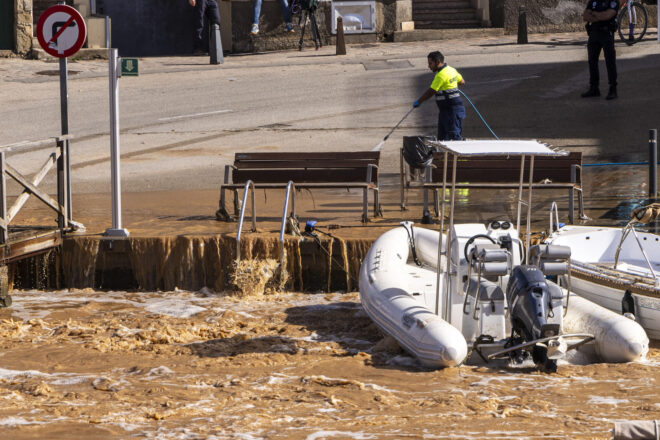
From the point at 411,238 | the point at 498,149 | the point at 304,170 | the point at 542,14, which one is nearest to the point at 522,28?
the point at 542,14

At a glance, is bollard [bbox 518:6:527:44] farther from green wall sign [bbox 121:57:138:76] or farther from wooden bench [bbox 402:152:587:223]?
green wall sign [bbox 121:57:138:76]

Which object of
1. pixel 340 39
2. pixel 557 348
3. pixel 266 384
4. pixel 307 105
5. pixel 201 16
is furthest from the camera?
pixel 201 16

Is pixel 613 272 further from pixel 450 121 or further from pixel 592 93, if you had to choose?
pixel 592 93

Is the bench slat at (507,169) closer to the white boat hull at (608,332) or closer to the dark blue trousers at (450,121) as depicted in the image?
the dark blue trousers at (450,121)

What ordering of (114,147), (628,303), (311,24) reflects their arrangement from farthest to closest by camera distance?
(311,24)
(114,147)
(628,303)

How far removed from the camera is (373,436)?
319 inches

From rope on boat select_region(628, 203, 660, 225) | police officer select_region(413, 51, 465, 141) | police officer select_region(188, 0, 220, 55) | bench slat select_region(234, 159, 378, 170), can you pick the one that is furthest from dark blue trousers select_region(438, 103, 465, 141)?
police officer select_region(188, 0, 220, 55)

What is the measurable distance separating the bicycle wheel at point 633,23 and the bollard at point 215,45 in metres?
9.45

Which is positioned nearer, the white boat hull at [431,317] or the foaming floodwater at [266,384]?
the foaming floodwater at [266,384]

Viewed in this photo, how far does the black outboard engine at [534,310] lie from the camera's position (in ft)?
31.7

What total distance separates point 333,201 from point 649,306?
5.59 m

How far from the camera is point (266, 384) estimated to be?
943 cm

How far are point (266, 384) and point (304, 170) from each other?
17.1 ft

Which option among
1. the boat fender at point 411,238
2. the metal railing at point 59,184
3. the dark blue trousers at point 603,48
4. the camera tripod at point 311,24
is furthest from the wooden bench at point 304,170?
the camera tripod at point 311,24
